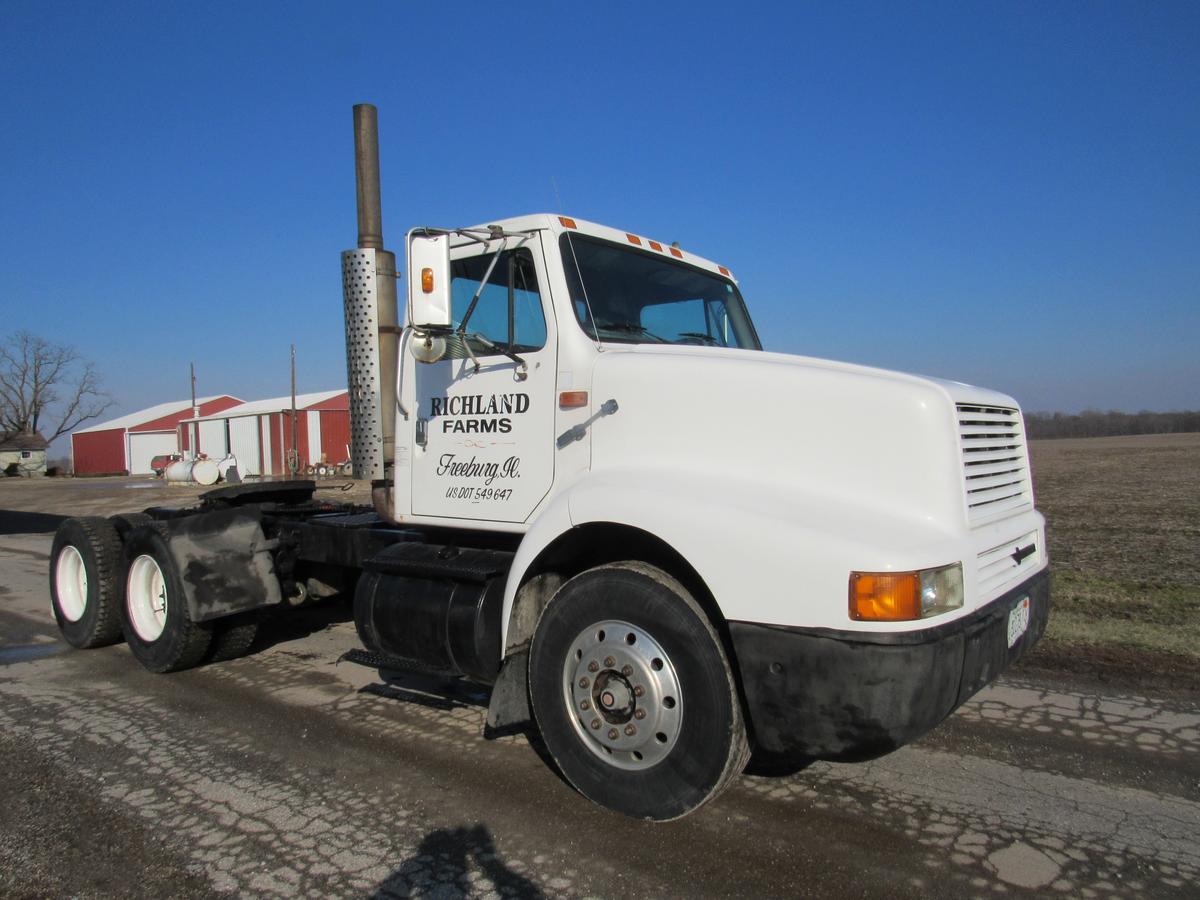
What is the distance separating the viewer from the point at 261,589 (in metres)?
5.77

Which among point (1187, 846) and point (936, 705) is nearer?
point (936, 705)

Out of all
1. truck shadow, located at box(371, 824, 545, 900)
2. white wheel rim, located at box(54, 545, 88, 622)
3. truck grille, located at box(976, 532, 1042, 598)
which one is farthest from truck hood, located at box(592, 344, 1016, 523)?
white wheel rim, located at box(54, 545, 88, 622)

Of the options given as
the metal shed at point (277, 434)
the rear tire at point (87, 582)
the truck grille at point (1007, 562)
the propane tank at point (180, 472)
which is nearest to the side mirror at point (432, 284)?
the truck grille at point (1007, 562)

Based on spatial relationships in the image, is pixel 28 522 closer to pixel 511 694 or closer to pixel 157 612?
pixel 157 612

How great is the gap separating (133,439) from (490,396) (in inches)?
2415

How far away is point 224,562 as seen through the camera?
569cm

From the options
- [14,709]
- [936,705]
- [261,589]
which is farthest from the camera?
[261,589]

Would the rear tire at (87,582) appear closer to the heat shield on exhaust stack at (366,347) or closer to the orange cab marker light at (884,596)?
the heat shield on exhaust stack at (366,347)

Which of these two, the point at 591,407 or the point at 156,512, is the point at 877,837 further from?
the point at 156,512

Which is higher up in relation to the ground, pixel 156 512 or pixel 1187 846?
pixel 156 512

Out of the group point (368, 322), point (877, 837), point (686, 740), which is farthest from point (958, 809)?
point (368, 322)

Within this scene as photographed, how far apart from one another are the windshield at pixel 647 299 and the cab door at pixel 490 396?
21 centimetres

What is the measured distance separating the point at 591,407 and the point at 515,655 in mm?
1229

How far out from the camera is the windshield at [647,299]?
418 centimetres
